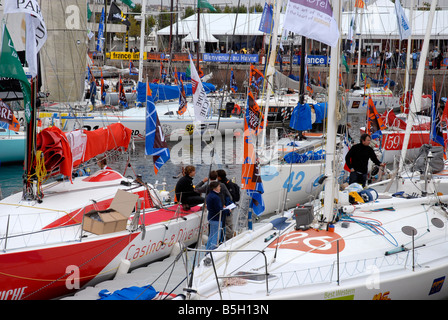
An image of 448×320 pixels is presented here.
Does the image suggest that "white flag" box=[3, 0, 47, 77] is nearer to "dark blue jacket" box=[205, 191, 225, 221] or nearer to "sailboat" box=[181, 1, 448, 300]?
"dark blue jacket" box=[205, 191, 225, 221]

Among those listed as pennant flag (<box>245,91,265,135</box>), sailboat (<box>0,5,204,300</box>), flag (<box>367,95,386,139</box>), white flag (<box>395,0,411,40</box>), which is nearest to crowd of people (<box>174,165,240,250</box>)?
sailboat (<box>0,5,204,300</box>)

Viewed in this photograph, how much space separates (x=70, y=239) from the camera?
7715mm

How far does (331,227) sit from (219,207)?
82.6 inches

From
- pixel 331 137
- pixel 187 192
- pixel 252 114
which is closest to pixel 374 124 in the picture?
pixel 252 114

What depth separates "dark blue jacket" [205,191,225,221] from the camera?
8773mm

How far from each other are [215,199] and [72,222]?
6.89ft

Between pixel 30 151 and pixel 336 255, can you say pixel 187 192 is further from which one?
pixel 336 255

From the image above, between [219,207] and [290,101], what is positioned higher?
[290,101]

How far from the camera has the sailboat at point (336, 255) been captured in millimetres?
6027

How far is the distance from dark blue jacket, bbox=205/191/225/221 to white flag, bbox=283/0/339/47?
326 cm
